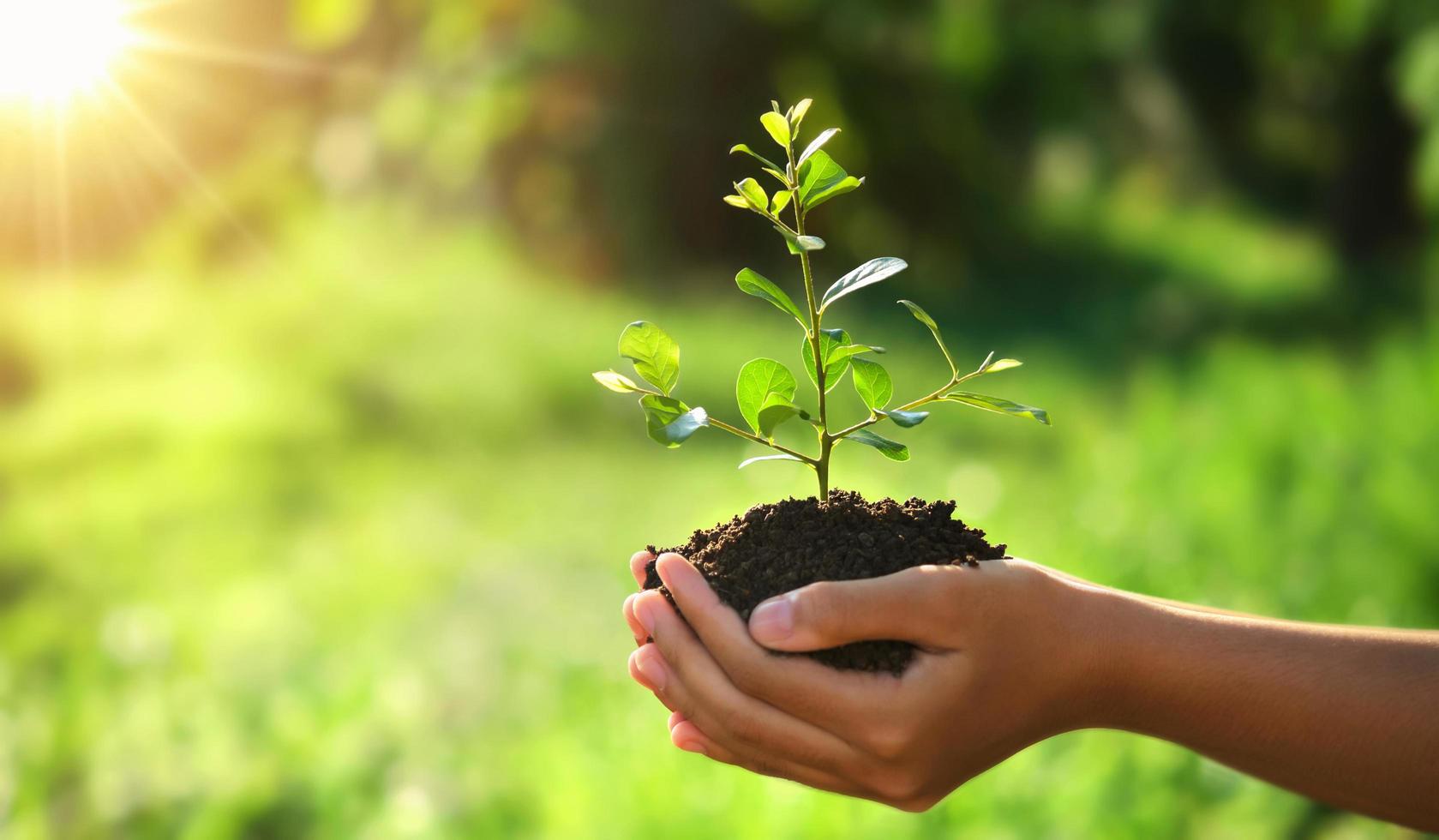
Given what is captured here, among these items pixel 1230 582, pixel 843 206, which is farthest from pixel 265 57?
pixel 1230 582

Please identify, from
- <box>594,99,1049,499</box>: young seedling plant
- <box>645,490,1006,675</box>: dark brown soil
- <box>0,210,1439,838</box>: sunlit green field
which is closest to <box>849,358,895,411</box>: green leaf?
<box>594,99,1049,499</box>: young seedling plant

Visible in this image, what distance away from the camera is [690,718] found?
3.37 feet

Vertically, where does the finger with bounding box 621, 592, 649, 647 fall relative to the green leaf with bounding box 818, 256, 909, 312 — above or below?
below

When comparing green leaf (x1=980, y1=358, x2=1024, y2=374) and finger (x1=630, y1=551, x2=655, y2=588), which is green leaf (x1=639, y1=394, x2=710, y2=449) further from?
green leaf (x1=980, y1=358, x2=1024, y2=374)

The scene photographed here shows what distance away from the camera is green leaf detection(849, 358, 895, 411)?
1098mm

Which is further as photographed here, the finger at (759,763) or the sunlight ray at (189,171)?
the sunlight ray at (189,171)

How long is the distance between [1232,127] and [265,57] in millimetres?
7252

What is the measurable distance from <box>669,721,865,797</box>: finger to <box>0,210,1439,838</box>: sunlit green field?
1180 millimetres

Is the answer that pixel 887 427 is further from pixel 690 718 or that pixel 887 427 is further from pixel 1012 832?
pixel 690 718

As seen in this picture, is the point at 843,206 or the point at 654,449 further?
the point at 843,206

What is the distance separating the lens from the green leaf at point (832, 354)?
3.49ft

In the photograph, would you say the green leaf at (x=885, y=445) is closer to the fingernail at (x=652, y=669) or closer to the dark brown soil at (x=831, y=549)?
the dark brown soil at (x=831, y=549)

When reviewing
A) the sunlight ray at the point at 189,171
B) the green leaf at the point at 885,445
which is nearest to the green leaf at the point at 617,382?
the green leaf at the point at 885,445

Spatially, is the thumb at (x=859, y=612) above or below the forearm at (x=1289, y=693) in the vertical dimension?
below
